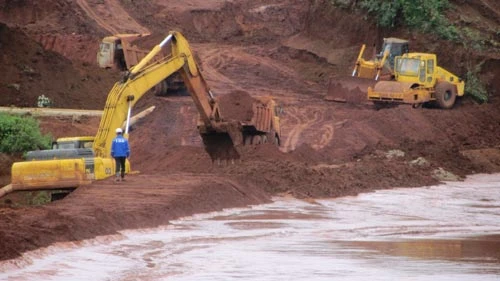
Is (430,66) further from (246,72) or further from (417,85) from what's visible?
(246,72)

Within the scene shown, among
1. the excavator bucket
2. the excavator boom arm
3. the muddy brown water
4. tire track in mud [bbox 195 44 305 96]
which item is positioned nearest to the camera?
the muddy brown water

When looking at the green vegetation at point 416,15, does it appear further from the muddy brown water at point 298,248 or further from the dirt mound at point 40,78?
the muddy brown water at point 298,248

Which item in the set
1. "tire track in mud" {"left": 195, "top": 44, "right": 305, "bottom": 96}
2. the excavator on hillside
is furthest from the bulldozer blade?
the excavator on hillside

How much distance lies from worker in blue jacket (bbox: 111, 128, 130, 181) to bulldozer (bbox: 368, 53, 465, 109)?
21.2 meters

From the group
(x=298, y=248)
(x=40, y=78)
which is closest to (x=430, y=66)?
(x=40, y=78)

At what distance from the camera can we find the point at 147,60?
29.7m

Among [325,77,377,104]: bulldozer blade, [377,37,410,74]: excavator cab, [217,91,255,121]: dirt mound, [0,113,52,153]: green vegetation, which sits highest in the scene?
[377,37,410,74]: excavator cab

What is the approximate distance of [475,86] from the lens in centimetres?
5169

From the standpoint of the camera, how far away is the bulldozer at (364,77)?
48812 mm

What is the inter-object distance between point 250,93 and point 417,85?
6.63 m

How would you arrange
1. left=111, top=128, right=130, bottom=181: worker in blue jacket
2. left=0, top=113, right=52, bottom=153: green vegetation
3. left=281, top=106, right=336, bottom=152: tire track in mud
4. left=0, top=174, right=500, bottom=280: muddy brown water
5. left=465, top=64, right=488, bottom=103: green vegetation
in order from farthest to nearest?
left=465, top=64, right=488, bottom=103: green vegetation
left=281, top=106, right=336, bottom=152: tire track in mud
left=0, top=113, right=52, bottom=153: green vegetation
left=111, top=128, right=130, bottom=181: worker in blue jacket
left=0, top=174, right=500, bottom=280: muddy brown water

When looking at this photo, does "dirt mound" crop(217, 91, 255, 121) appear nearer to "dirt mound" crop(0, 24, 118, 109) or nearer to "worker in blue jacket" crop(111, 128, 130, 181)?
"worker in blue jacket" crop(111, 128, 130, 181)

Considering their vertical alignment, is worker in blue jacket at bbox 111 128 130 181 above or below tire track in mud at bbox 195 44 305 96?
below

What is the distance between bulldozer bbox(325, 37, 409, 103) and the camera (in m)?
48.8
